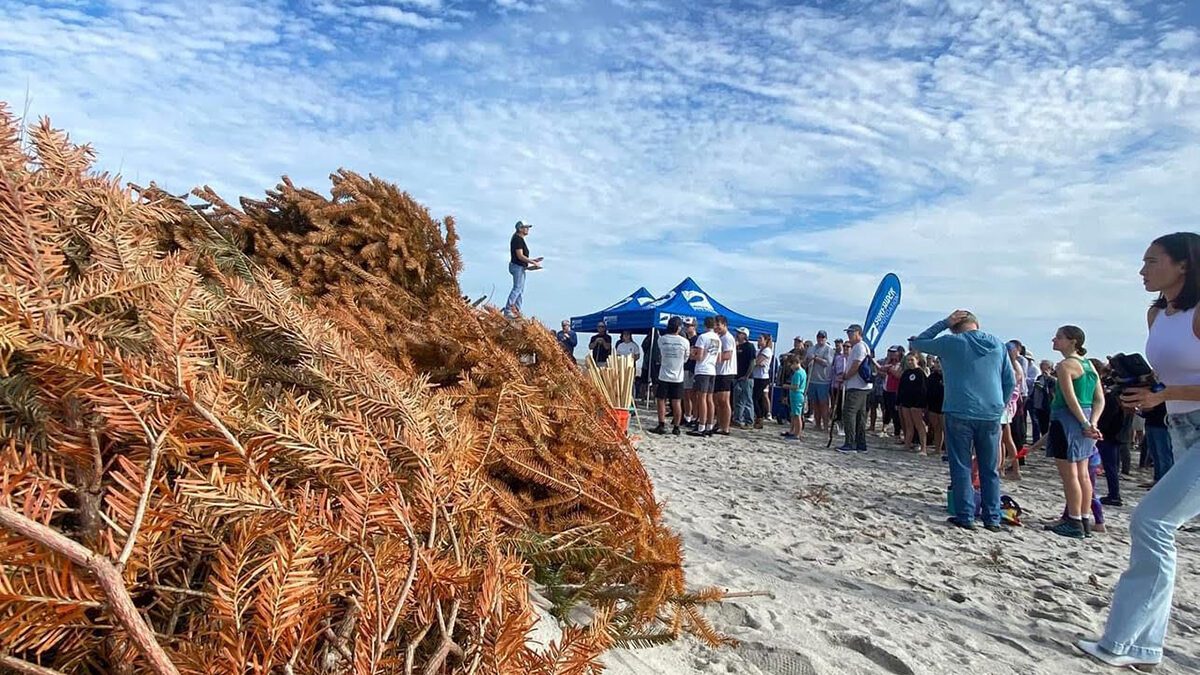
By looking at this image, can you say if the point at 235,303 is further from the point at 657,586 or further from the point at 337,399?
the point at 657,586

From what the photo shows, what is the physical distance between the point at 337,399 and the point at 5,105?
67cm

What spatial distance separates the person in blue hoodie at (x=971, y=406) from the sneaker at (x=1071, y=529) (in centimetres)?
50

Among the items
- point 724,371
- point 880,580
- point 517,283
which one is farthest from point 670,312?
point 880,580

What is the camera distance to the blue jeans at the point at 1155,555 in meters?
2.79

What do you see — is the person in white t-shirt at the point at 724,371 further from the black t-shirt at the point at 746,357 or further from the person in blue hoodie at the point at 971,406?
the person in blue hoodie at the point at 971,406

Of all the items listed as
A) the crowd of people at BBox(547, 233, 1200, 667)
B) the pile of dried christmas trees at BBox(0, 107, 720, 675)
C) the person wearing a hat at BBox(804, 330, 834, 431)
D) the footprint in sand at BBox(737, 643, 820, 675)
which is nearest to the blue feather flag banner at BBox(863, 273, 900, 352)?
the crowd of people at BBox(547, 233, 1200, 667)

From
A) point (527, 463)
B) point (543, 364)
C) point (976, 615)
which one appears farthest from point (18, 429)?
point (976, 615)

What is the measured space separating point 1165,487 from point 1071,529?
10.5 ft

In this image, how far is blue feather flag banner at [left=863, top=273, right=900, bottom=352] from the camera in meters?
13.6

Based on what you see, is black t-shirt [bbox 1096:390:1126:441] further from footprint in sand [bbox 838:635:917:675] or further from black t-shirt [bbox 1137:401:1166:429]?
footprint in sand [bbox 838:635:917:675]

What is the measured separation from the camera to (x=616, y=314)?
17.2 metres

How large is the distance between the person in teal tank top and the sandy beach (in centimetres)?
23

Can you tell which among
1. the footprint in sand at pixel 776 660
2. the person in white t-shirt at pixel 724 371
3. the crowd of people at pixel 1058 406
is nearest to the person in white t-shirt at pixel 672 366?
the crowd of people at pixel 1058 406

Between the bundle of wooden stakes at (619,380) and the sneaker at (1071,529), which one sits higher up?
the bundle of wooden stakes at (619,380)
